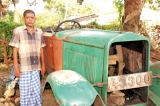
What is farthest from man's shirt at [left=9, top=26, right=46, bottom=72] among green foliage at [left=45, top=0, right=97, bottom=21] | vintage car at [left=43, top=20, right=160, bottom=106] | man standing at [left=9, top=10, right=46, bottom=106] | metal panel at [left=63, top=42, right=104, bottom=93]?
green foliage at [left=45, top=0, right=97, bottom=21]

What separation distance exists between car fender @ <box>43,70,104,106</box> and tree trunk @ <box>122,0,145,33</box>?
10.2 feet

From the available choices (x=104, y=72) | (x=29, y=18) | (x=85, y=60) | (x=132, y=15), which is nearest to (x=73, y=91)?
(x=104, y=72)

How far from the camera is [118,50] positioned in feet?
11.8

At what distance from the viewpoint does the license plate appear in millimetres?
2986

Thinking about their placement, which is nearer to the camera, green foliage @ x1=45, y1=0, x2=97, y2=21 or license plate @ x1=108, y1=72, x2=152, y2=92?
license plate @ x1=108, y1=72, x2=152, y2=92

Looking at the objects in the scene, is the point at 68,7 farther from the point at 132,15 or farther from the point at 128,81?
the point at 128,81

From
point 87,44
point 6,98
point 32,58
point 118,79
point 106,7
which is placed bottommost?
point 6,98

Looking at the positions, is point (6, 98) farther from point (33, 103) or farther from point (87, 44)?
point (87, 44)

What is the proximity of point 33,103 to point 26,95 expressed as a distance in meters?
0.19

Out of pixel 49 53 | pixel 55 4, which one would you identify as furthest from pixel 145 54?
pixel 55 4

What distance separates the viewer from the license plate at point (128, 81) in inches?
118

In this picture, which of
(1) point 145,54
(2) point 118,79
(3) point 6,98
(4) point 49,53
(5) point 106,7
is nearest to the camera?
(2) point 118,79

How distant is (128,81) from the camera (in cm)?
305

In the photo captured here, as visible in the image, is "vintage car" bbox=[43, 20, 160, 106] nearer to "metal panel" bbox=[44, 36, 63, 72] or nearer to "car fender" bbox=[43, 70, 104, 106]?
"car fender" bbox=[43, 70, 104, 106]
